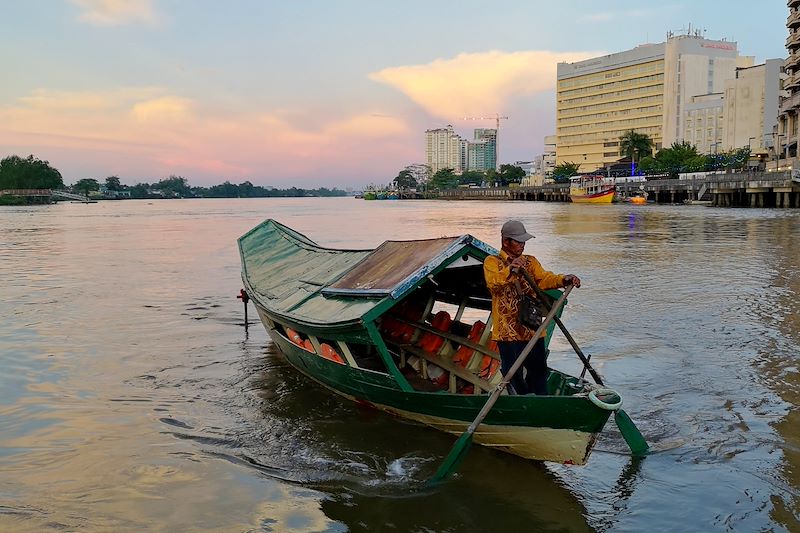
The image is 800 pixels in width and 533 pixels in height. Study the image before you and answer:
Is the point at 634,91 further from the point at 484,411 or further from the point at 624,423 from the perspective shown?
the point at 484,411

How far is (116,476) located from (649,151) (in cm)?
11404

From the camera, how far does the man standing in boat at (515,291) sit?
563 cm

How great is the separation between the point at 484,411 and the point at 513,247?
144 cm

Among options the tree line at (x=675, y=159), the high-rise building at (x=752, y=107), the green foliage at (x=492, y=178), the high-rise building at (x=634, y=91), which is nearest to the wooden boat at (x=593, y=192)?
the tree line at (x=675, y=159)

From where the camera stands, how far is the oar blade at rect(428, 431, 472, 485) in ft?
18.5

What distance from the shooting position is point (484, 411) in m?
5.49

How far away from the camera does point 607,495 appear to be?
223 inches

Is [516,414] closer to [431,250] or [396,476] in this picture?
[396,476]

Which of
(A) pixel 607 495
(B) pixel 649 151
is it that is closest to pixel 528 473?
(A) pixel 607 495

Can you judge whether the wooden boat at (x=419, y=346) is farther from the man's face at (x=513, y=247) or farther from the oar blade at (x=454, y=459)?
the man's face at (x=513, y=247)

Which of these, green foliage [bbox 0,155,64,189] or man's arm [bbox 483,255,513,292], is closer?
man's arm [bbox 483,255,513,292]

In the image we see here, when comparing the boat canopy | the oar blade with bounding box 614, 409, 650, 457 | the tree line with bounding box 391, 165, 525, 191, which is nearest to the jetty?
the tree line with bounding box 391, 165, 525, 191

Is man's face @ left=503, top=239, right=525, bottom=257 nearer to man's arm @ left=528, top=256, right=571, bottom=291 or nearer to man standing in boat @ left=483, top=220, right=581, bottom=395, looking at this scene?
man standing in boat @ left=483, top=220, right=581, bottom=395

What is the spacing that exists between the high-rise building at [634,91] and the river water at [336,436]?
117690mm
